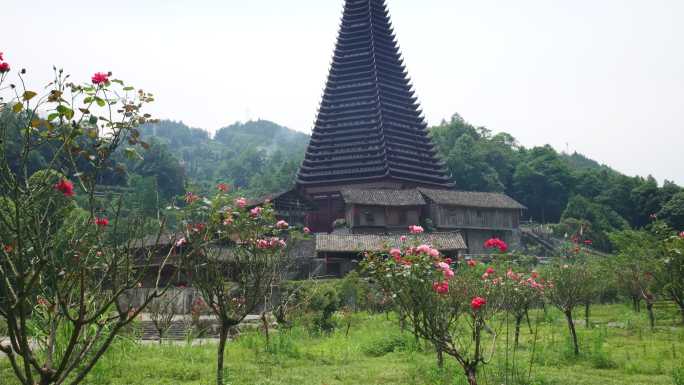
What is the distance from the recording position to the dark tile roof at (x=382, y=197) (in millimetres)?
40500

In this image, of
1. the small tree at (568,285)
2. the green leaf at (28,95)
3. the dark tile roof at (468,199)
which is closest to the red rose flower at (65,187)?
the green leaf at (28,95)

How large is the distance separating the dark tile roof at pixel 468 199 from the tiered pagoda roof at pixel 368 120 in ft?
9.78

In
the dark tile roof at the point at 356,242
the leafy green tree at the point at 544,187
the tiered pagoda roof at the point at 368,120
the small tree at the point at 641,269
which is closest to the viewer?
the small tree at the point at 641,269

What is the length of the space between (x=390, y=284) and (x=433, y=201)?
34.6 m

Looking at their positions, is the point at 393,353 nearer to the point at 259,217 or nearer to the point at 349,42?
the point at 259,217

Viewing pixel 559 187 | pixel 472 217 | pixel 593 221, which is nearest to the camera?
pixel 472 217

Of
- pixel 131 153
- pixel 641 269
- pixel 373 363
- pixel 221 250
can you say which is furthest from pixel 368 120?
pixel 131 153

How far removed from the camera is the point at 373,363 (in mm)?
11953

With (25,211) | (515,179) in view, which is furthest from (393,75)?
(25,211)

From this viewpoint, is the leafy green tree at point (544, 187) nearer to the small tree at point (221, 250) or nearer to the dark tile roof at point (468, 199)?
the dark tile roof at point (468, 199)

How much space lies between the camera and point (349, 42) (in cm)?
5081

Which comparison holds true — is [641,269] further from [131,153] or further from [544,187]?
[544,187]

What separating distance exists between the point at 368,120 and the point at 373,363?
36.2m

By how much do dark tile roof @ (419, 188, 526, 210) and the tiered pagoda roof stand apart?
2980mm
